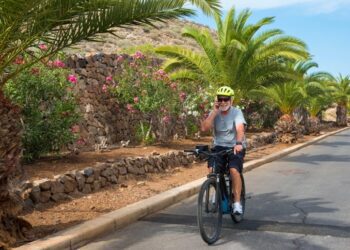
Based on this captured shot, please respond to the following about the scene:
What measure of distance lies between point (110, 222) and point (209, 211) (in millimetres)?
1398

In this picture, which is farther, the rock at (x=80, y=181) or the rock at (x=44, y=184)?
the rock at (x=80, y=181)

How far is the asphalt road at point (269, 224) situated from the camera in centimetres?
570

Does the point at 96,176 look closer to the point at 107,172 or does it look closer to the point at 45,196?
the point at 107,172

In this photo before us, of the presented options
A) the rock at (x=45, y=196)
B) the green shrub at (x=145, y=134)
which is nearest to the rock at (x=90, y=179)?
the rock at (x=45, y=196)

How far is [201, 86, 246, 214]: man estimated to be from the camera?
20.4 ft

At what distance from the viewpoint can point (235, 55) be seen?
16.3m

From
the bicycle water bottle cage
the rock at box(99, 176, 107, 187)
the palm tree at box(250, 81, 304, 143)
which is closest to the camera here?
the bicycle water bottle cage

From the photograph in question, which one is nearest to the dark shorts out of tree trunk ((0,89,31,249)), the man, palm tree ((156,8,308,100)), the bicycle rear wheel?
the man

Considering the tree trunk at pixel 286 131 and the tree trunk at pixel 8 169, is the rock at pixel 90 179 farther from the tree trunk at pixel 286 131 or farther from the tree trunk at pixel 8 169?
the tree trunk at pixel 286 131

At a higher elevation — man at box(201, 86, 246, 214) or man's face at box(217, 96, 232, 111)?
man's face at box(217, 96, 232, 111)

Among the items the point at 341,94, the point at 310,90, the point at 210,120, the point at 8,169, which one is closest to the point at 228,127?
the point at 210,120

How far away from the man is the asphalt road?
0.60m

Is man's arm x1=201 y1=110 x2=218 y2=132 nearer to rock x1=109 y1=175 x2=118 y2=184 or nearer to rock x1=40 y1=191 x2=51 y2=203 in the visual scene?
rock x1=40 y1=191 x2=51 y2=203

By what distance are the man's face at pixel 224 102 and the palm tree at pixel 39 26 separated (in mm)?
1225
